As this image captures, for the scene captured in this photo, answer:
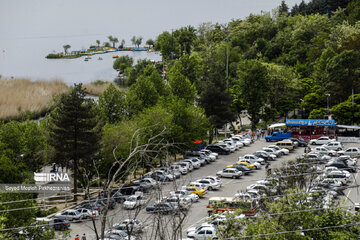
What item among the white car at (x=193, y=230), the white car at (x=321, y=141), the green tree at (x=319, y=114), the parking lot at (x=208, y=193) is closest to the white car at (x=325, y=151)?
the parking lot at (x=208, y=193)

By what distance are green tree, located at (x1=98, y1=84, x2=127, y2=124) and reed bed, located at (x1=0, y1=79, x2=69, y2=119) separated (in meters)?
12.3

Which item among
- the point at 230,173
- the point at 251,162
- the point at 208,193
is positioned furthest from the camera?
the point at 251,162

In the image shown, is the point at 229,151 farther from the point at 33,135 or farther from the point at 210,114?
the point at 33,135

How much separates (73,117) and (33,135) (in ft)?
16.5

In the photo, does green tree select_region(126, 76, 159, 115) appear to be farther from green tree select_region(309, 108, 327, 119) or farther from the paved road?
green tree select_region(309, 108, 327, 119)

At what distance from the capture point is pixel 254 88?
47.9 metres

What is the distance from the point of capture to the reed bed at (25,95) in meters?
47.5

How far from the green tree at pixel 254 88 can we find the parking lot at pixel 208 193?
451 centimetres

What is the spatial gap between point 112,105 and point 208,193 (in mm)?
A: 15025

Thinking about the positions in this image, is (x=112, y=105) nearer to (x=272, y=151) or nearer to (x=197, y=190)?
(x=272, y=151)

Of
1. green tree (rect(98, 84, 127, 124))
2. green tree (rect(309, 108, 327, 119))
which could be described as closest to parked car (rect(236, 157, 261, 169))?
green tree (rect(98, 84, 127, 124))

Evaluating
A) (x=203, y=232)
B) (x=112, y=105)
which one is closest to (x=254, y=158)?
(x=112, y=105)

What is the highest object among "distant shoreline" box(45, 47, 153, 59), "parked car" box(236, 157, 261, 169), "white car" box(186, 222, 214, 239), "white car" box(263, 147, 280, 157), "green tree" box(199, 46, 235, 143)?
"distant shoreline" box(45, 47, 153, 59)

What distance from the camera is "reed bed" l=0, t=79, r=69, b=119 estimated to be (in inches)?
1870
